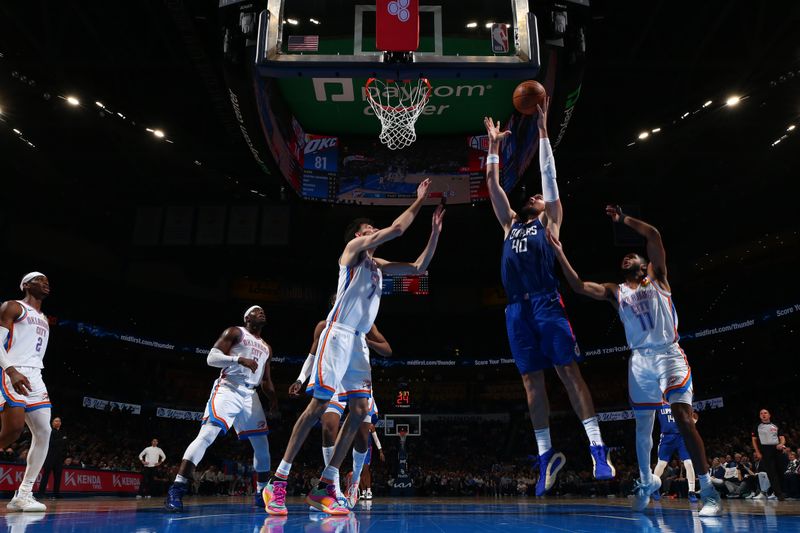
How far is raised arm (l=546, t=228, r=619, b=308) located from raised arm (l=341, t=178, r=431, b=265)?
1.11 meters

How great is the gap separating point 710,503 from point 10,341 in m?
6.27

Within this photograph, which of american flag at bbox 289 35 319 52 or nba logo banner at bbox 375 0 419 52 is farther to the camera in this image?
american flag at bbox 289 35 319 52

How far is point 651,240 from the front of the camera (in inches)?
212

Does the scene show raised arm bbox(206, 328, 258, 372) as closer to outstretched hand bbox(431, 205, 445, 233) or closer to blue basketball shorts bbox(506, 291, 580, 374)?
outstretched hand bbox(431, 205, 445, 233)

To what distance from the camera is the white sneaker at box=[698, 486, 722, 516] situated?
4641mm

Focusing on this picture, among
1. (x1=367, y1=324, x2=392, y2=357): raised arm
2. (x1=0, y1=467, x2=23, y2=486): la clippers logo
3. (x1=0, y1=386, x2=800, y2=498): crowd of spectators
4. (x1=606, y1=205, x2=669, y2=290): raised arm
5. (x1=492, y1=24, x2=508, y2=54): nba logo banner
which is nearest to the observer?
(x1=606, y1=205, x2=669, y2=290): raised arm

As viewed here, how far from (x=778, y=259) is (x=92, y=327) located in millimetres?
26645

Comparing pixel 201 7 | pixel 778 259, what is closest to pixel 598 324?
pixel 778 259

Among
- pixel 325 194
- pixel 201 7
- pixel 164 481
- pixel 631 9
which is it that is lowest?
pixel 164 481

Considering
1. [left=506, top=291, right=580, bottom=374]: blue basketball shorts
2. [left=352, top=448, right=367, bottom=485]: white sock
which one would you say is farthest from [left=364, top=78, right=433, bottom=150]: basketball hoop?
[left=506, top=291, right=580, bottom=374]: blue basketball shorts

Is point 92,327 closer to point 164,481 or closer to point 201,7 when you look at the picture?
point 164,481

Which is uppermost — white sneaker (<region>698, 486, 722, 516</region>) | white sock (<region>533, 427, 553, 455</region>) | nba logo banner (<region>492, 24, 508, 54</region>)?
nba logo banner (<region>492, 24, 508, 54</region>)

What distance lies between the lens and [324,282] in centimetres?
2956

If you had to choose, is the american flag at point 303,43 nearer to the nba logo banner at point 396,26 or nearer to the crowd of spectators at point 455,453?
the nba logo banner at point 396,26
